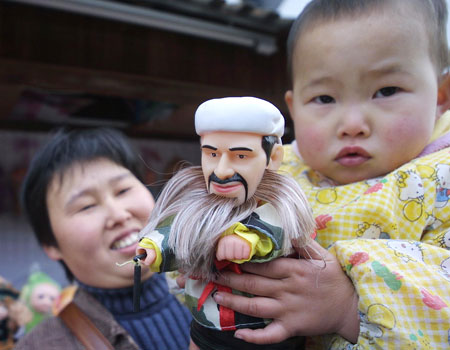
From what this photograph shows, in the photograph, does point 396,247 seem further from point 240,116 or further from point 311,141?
point 240,116

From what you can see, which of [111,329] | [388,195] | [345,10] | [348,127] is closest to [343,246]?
[388,195]

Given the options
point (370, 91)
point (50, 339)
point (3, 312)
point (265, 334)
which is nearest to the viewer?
point (265, 334)

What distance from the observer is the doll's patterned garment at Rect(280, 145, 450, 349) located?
1003mm

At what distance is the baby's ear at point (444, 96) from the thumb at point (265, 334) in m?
1.03

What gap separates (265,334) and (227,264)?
213mm

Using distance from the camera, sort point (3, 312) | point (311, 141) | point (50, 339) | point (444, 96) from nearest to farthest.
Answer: point (311, 141)
point (444, 96)
point (50, 339)
point (3, 312)

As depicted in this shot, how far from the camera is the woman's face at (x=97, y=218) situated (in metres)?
1.70

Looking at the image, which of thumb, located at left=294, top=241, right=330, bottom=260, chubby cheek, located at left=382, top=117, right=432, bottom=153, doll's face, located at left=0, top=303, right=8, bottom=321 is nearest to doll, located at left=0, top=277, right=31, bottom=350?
doll's face, located at left=0, top=303, right=8, bottom=321

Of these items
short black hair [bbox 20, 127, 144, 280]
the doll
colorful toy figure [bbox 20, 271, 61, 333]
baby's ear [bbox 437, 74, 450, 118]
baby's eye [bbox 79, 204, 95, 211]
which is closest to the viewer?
baby's ear [bbox 437, 74, 450, 118]

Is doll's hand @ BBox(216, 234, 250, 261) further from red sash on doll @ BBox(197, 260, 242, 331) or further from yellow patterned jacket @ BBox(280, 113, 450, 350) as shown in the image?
yellow patterned jacket @ BBox(280, 113, 450, 350)

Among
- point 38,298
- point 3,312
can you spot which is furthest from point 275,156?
point 38,298

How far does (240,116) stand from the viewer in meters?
0.92

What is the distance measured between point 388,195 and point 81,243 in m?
1.31

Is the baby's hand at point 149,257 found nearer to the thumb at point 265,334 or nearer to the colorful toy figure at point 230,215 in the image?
the colorful toy figure at point 230,215
